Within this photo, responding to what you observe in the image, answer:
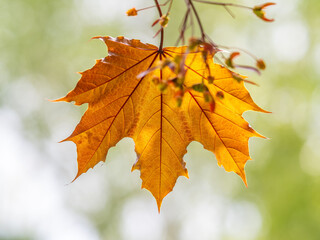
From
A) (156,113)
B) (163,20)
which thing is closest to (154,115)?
(156,113)

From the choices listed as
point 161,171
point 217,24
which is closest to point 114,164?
point 217,24

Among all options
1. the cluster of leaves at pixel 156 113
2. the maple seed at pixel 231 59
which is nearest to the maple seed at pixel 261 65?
the maple seed at pixel 231 59

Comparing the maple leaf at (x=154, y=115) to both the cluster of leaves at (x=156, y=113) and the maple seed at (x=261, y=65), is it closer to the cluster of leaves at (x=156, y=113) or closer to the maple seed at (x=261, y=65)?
the cluster of leaves at (x=156, y=113)

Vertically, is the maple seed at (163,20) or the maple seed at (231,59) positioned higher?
the maple seed at (163,20)

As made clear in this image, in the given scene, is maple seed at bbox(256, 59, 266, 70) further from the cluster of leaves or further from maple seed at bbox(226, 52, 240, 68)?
the cluster of leaves

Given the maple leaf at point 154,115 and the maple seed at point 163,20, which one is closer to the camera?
the maple seed at point 163,20

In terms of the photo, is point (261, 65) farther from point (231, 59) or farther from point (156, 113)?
point (156, 113)

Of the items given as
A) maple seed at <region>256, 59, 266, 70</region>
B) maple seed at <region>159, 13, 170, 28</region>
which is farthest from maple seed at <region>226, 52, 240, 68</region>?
maple seed at <region>159, 13, 170, 28</region>
